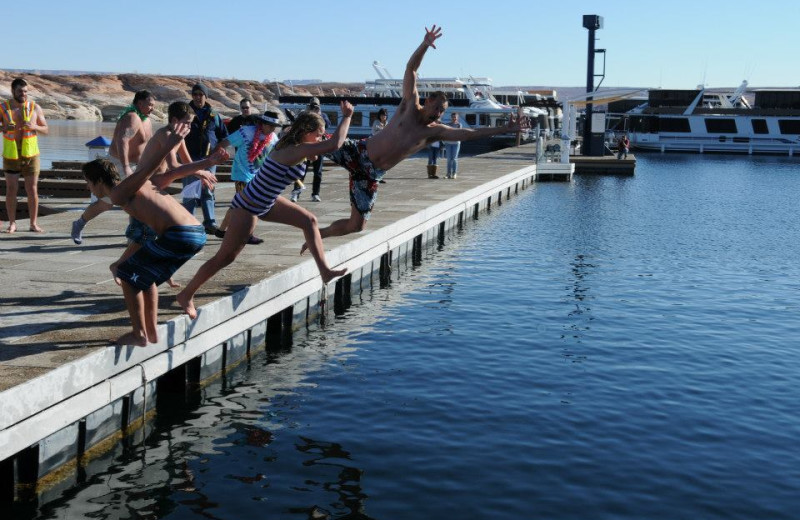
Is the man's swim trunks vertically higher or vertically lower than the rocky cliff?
lower

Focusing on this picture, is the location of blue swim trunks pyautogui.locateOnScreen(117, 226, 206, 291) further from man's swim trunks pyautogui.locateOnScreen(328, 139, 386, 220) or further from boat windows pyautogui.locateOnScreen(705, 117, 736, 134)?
boat windows pyautogui.locateOnScreen(705, 117, 736, 134)

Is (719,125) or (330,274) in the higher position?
(719,125)

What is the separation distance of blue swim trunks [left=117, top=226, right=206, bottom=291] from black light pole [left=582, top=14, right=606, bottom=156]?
38.9 m

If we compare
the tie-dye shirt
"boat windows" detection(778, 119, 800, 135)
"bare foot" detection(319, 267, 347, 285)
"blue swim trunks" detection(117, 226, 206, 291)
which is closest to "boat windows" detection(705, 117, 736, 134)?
"boat windows" detection(778, 119, 800, 135)

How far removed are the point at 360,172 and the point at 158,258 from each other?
378cm

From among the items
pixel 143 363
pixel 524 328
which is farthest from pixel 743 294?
pixel 143 363

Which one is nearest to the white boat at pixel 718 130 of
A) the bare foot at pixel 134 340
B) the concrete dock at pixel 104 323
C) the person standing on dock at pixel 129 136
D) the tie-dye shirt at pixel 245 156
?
the concrete dock at pixel 104 323

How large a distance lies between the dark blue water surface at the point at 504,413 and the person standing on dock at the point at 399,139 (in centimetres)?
195

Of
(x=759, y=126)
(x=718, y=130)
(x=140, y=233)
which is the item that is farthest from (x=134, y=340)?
(x=759, y=126)

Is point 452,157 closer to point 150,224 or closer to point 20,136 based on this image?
point 20,136

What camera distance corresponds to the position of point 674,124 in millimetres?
75375

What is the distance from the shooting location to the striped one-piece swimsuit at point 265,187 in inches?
354

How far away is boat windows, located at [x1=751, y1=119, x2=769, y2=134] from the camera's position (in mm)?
73438

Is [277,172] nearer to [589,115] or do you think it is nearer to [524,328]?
[524,328]
